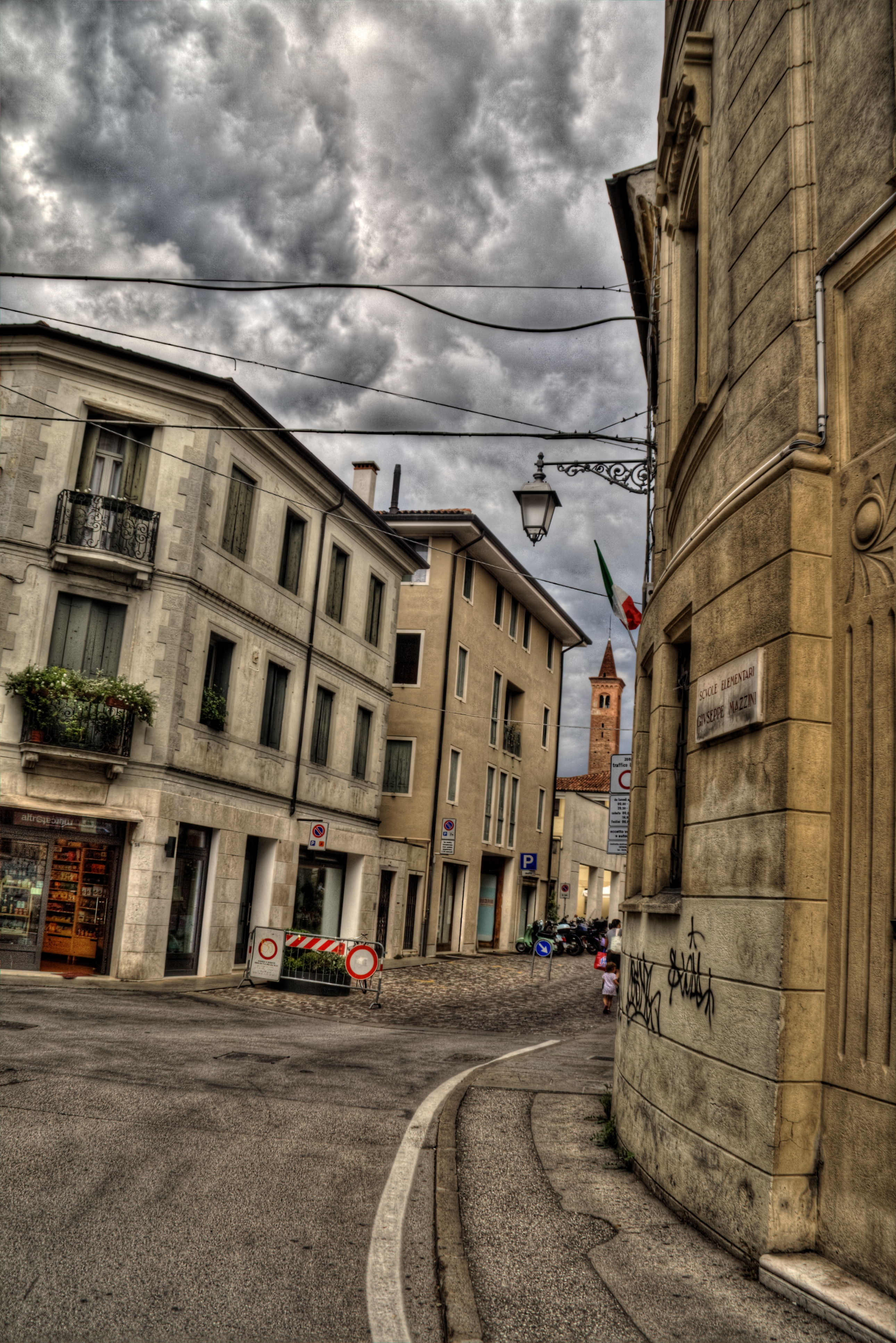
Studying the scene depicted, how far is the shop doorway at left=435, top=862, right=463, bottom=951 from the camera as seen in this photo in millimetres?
35000

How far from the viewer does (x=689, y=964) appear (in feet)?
21.3

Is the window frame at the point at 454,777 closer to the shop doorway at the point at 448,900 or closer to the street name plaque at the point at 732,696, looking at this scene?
the shop doorway at the point at 448,900

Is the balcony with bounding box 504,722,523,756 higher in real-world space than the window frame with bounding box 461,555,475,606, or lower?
lower

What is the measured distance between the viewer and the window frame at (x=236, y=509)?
864 inches

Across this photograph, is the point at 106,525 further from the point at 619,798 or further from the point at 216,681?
the point at 619,798

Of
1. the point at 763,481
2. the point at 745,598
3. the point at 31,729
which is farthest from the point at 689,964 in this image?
the point at 31,729

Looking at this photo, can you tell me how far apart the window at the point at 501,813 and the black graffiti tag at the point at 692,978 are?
108ft

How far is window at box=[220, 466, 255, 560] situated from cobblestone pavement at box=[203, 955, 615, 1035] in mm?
8424

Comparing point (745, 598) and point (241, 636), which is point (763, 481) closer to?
point (745, 598)

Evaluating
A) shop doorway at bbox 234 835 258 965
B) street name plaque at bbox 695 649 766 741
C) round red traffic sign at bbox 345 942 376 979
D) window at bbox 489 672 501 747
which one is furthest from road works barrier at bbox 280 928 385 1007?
window at bbox 489 672 501 747

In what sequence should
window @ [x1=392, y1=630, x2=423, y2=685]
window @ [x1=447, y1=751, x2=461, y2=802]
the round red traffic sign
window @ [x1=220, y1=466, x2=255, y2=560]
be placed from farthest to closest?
1. window @ [x1=447, y1=751, x2=461, y2=802]
2. window @ [x1=392, y1=630, x2=423, y2=685]
3. window @ [x1=220, y1=466, x2=255, y2=560]
4. the round red traffic sign

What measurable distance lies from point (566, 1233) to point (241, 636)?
18117mm

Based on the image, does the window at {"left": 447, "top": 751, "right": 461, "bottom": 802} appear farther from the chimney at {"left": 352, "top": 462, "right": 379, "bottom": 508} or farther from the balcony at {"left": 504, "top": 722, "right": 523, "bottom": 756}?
the chimney at {"left": 352, "top": 462, "right": 379, "bottom": 508}

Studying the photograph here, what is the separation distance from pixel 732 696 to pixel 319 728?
21185 mm
